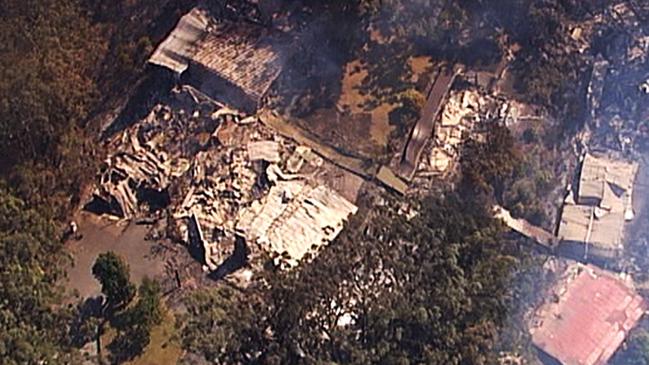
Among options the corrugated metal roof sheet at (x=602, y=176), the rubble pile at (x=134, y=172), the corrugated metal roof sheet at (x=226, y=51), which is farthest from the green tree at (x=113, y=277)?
the corrugated metal roof sheet at (x=602, y=176)

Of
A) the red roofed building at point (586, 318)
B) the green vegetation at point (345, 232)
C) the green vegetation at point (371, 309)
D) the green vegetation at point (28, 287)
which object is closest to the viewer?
the green vegetation at point (28, 287)

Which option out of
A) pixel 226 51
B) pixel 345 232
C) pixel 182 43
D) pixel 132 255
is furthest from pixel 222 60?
pixel 345 232

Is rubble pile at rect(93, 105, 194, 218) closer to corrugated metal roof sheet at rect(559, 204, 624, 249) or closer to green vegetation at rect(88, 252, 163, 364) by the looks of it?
green vegetation at rect(88, 252, 163, 364)

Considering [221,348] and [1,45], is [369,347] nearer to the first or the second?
[221,348]

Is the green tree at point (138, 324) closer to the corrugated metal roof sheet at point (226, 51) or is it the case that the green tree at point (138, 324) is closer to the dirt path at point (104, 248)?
the dirt path at point (104, 248)

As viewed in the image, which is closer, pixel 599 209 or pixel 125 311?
pixel 125 311

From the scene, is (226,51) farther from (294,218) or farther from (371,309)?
(371,309)
